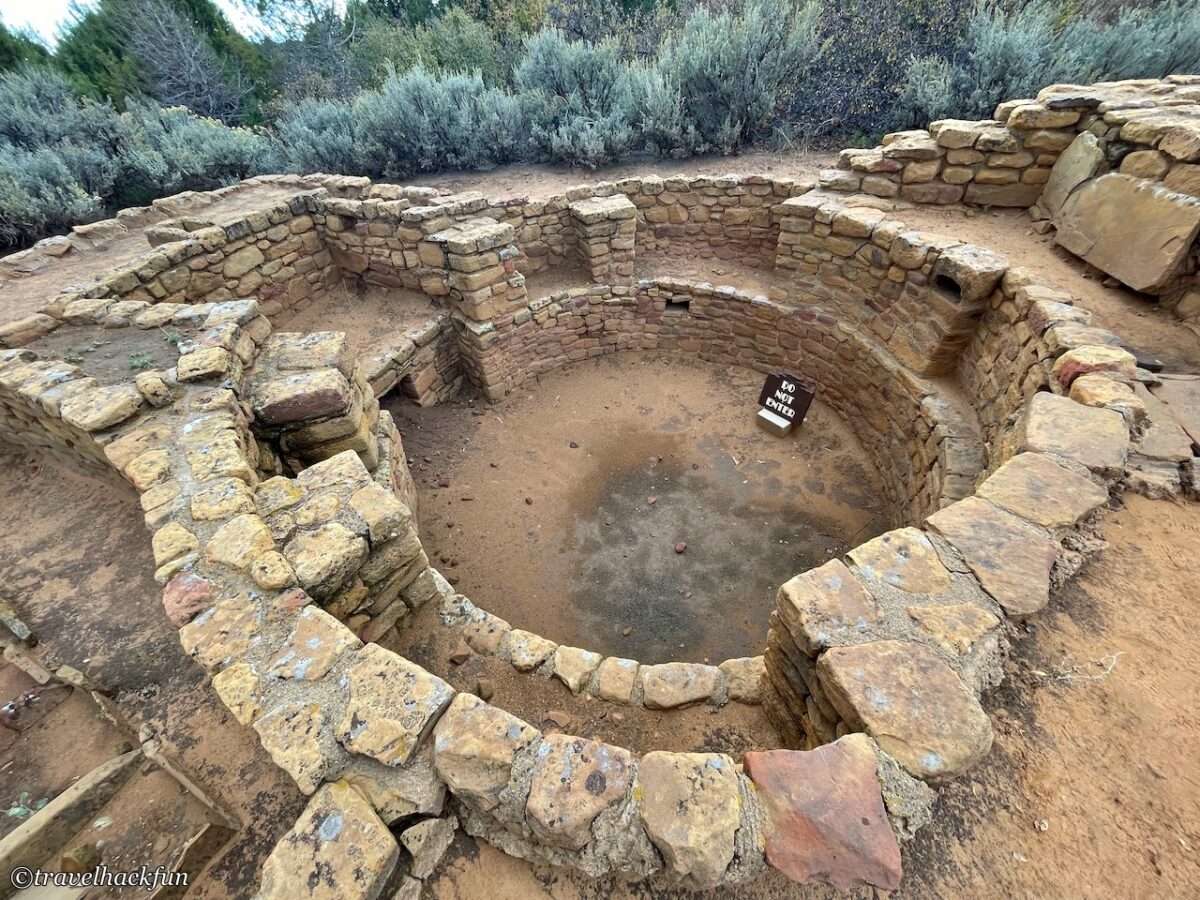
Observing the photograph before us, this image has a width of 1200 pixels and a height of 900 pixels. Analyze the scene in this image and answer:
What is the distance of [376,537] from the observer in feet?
8.43

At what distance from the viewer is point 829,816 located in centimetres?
162

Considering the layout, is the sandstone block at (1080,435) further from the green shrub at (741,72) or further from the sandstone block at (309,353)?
the green shrub at (741,72)

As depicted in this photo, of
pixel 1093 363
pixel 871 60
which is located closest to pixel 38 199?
pixel 1093 363

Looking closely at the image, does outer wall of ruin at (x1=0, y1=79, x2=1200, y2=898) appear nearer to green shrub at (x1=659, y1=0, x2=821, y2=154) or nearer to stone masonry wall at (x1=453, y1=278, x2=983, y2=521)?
stone masonry wall at (x1=453, y1=278, x2=983, y2=521)

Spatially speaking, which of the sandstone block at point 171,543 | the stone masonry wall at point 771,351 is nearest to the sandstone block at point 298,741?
the sandstone block at point 171,543

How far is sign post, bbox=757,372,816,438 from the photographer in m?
5.60

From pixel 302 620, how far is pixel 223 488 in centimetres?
95

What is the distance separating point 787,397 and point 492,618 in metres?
3.96

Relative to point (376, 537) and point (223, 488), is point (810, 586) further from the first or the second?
point (223, 488)

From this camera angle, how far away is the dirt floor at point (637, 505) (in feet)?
14.2

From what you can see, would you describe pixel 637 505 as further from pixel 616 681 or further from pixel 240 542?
pixel 240 542

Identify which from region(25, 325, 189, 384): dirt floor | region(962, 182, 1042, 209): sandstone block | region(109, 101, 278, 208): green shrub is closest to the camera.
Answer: region(25, 325, 189, 384): dirt floor

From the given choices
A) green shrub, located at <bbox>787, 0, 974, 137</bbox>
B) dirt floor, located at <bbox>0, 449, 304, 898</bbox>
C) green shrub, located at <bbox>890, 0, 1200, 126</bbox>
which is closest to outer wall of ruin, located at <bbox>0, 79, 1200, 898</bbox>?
dirt floor, located at <bbox>0, 449, 304, 898</bbox>

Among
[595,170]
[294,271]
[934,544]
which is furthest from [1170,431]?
[294,271]
